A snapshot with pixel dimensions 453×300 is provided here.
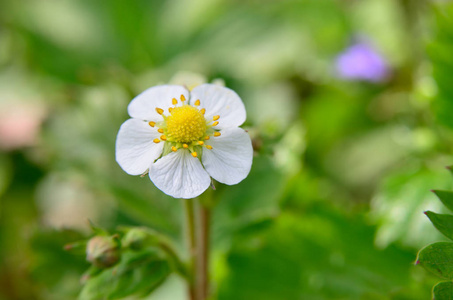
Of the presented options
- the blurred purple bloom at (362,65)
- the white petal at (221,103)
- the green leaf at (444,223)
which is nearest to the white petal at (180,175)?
the white petal at (221,103)

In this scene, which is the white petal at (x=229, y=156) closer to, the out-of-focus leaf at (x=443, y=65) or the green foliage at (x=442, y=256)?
the green foliage at (x=442, y=256)

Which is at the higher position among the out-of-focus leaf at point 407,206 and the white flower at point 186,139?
the white flower at point 186,139

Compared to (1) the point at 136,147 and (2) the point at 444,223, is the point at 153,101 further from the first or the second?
(2) the point at 444,223

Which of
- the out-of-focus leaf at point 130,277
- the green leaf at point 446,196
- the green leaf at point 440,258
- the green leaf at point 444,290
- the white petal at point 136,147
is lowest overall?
the green leaf at point 444,290

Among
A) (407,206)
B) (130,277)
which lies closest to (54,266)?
(130,277)

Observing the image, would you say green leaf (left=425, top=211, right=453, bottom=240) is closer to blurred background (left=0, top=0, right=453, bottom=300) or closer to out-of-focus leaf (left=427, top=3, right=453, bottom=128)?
blurred background (left=0, top=0, right=453, bottom=300)

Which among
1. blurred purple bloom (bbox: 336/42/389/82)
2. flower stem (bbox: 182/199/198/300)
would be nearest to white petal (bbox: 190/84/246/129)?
flower stem (bbox: 182/199/198/300)
